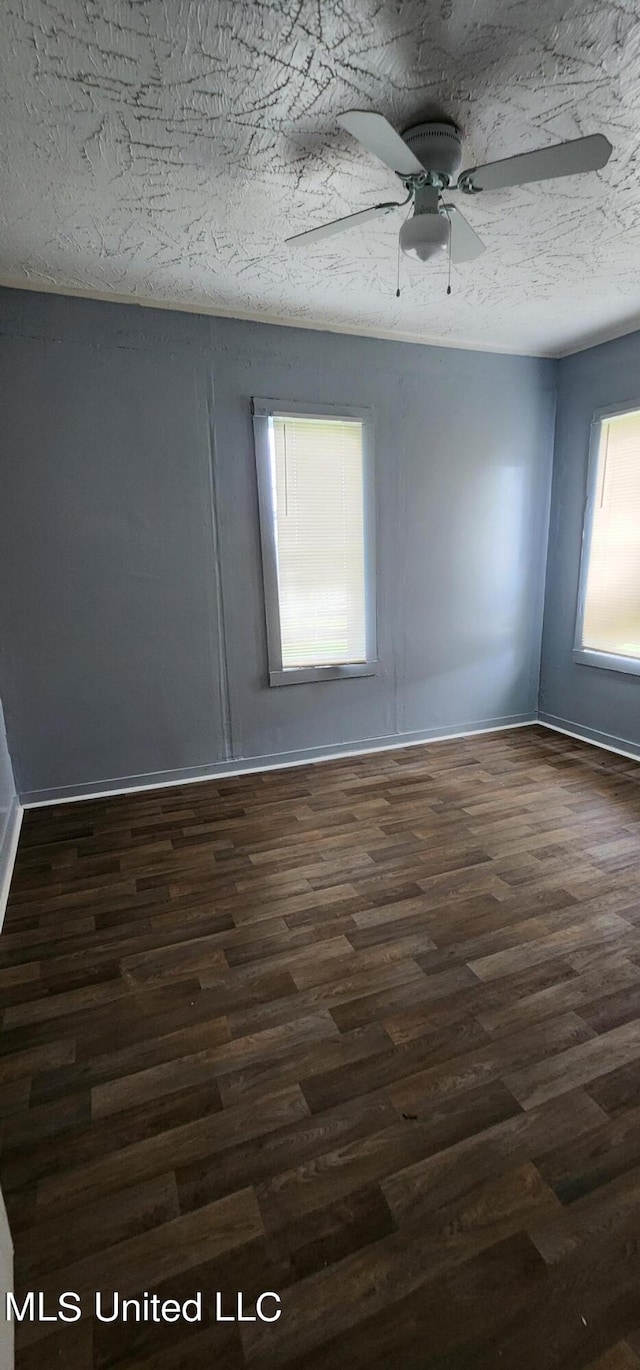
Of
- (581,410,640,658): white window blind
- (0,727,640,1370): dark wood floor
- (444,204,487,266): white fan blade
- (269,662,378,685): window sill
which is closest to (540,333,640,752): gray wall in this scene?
(581,410,640,658): white window blind

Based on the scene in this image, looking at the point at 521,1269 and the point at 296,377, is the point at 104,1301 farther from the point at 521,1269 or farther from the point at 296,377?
the point at 296,377

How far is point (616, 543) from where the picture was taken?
3869 millimetres

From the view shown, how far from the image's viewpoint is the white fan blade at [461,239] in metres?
1.91

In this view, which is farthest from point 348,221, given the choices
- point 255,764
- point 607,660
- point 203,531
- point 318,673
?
point 607,660

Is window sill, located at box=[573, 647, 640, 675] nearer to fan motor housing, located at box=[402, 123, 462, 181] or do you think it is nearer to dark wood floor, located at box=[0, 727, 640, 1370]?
dark wood floor, located at box=[0, 727, 640, 1370]

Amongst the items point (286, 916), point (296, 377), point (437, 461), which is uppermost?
point (296, 377)

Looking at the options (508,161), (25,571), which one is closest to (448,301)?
(508,161)

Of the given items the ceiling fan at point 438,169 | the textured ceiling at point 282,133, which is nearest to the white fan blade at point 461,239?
the ceiling fan at point 438,169

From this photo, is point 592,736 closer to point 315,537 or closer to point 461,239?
point 315,537

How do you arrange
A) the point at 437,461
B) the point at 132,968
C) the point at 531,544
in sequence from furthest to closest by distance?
the point at 531,544, the point at 437,461, the point at 132,968

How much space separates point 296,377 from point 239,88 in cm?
187

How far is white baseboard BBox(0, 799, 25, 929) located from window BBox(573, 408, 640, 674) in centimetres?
394

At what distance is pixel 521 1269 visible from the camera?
1.16 metres

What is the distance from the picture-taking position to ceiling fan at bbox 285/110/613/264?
1493 millimetres
